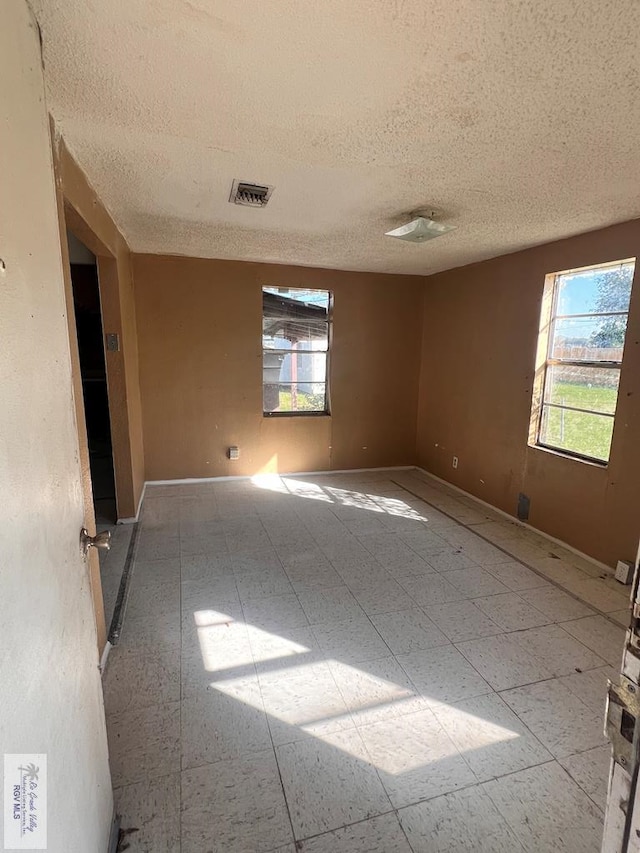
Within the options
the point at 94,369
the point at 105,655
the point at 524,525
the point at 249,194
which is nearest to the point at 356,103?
the point at 249,194

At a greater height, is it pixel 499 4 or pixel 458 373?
pixel 499 4

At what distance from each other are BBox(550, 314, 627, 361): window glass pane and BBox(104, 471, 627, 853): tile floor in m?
1.45

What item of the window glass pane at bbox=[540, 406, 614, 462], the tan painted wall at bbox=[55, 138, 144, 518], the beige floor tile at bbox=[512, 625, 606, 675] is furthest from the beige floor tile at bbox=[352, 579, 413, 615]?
the tan painted wall at bbox=[55, 138, 144, 518]

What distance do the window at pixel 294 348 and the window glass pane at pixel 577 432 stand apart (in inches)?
92.4

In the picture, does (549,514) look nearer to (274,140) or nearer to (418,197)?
(418,197)

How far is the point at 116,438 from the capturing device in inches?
130

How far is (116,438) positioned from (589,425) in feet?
11.7

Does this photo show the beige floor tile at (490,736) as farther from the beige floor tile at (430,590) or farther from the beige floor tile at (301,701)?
the beige floor tile at (430,590)

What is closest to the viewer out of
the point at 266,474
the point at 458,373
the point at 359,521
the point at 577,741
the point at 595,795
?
the point at 595,795

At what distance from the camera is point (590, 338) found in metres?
2.92

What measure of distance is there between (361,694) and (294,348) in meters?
3.46

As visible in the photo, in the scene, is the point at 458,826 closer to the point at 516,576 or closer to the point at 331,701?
the point at 331,701

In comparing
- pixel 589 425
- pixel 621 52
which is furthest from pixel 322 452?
pixel 621 52

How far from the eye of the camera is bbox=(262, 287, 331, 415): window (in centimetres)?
444
